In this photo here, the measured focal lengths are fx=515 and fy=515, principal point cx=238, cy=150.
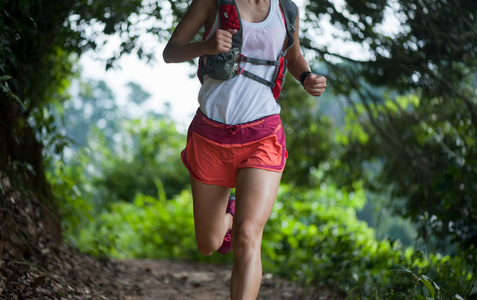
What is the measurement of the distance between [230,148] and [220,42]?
514 millimetres

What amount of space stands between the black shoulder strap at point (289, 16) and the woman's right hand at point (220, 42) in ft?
1.36

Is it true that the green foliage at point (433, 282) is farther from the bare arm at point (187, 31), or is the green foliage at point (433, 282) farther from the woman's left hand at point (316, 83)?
the bare arm at point (187, 31)

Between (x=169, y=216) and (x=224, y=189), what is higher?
(x=224, y=189)

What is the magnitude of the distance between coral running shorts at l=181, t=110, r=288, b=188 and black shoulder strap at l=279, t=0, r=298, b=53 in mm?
379

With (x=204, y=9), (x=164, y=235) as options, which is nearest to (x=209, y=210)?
(x=204, y=9)

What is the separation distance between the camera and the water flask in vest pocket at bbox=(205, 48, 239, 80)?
7.70 ft

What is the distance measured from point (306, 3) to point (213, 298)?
2.85m

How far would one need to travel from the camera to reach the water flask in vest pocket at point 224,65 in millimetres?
2348

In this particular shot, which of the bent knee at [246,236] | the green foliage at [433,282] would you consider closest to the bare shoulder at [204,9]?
the bent knee at [246,236]

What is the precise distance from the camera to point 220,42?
215 centimetres

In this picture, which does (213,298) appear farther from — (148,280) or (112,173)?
(112,173)

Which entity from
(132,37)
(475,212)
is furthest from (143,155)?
(475,212)

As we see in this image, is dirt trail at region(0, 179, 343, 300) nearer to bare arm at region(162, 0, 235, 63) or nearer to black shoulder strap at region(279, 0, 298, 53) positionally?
bare arm at region(162, 0, 235, 63)

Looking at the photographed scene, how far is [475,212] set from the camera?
396 centimetres
